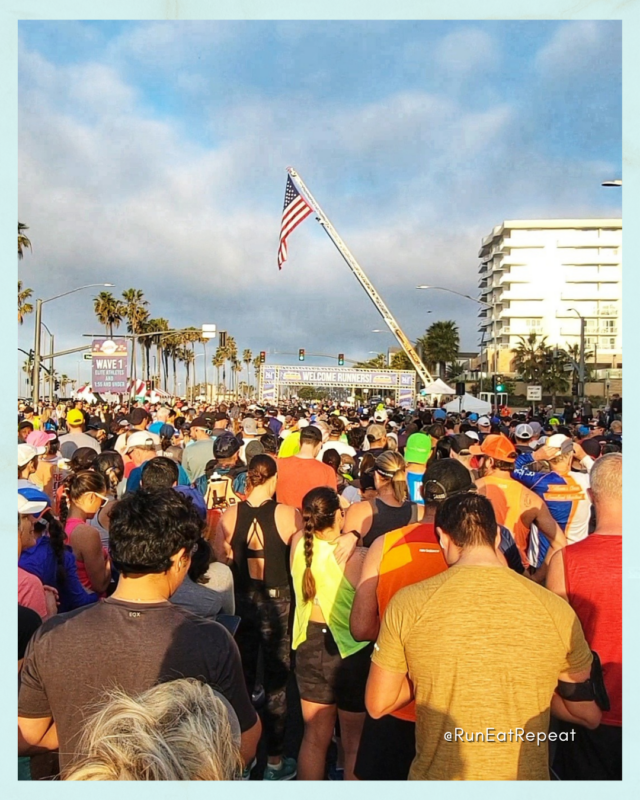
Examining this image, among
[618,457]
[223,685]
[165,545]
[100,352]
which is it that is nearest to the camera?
[223,685]

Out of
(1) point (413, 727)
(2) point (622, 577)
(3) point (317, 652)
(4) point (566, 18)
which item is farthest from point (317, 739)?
(4) point (566, 18)

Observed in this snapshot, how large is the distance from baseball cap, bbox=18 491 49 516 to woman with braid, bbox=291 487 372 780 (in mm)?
1366

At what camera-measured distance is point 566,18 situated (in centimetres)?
366

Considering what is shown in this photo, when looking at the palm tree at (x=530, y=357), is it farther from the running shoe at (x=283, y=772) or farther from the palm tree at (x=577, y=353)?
the running shoe at (x=283, y=772)

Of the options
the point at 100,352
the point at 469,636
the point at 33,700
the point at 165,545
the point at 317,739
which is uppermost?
the point at 100,352

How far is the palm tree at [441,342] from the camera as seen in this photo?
8388cm

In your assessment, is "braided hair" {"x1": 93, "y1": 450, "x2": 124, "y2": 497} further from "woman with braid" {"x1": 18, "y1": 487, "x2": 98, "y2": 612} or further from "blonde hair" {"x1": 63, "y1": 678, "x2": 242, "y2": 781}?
"blonde hair" {"x1": 63, "y1": 678, "x2": 242, "y2": 781}

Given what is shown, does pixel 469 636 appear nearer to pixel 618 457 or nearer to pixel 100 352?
pixel 618 457

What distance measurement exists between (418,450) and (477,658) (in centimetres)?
353

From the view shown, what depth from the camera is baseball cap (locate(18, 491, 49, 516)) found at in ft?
12.2

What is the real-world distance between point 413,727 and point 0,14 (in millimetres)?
3937

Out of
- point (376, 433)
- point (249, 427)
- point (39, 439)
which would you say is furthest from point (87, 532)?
point (376, 433)

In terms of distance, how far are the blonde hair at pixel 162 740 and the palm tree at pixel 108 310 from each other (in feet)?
229

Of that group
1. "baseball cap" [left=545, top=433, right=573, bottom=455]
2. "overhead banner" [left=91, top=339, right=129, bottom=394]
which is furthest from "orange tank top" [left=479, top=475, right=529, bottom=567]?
"overhead banner" [left=91, top=339, right=129, bottom=394]
